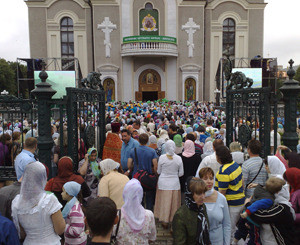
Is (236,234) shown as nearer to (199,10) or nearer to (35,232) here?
(35,232)

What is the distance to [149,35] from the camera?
87.4ft

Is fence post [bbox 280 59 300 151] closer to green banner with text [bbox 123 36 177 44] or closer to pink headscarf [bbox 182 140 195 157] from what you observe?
pink headscarf [bbox 182 140 195 157]

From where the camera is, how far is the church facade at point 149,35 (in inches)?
1069

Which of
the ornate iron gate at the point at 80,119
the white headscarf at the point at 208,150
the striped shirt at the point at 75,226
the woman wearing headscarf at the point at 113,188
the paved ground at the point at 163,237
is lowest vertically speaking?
the paved ground at the point at 163,237

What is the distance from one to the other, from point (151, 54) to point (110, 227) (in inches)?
977

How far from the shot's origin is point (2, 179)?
535 centimetres

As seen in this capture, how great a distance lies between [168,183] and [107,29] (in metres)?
24.3

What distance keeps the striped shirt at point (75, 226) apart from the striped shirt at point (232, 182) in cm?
192

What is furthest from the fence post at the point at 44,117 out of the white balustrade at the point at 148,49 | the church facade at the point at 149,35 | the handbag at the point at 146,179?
the church facade at the point at 149,35

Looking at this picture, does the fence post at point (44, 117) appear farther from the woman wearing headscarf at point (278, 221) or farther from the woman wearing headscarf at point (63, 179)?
the woman wearing headscarf at point (278, 221)

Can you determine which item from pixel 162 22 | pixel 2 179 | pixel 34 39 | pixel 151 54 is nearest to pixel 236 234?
pixel 2 179

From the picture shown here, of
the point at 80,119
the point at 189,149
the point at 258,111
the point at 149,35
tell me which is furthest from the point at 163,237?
the point at 149,35

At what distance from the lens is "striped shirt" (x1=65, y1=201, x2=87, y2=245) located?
3316 mm

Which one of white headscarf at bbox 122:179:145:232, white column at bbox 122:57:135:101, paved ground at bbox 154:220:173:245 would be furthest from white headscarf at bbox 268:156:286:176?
white column at bbox 122:57:135:101
